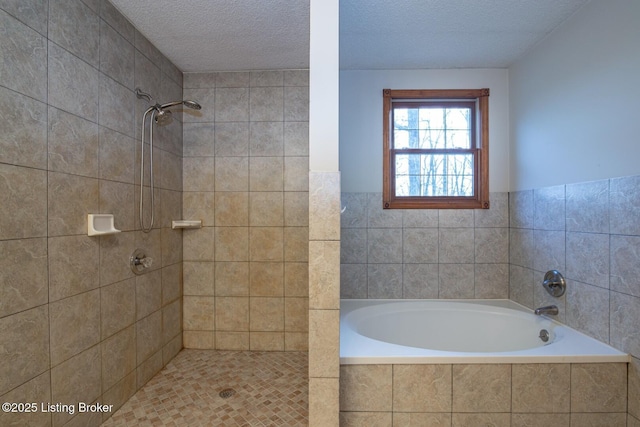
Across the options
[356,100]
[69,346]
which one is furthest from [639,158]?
[69,346]

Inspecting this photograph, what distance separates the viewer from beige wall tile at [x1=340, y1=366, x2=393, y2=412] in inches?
51.2

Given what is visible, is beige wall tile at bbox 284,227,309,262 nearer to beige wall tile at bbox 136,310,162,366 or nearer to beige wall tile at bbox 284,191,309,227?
beige wall tile at bbox 284,191,309,227

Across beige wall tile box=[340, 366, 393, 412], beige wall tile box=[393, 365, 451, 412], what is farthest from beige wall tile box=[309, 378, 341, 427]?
beige wall tile box=[393, 365, 451, 412]

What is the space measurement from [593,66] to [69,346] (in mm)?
3047

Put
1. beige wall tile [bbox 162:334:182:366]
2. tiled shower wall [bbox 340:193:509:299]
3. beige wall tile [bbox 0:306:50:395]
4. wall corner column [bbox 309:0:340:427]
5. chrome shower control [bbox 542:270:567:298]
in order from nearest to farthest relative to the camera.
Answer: beige wall tile [bbox 0:306:50:395]
wall corner column [bbox 309:0:340:427]
chrome shower control [bbox 542:270:567:298]
beige wall tile [bbox 162:334:182:366]
tiled shower wall [bbox 340:193:509:299]

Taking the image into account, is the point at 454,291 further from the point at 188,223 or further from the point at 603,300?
the point at 188,223

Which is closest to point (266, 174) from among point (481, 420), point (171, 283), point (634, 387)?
point (171, 283)

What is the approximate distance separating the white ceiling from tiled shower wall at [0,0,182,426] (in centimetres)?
26

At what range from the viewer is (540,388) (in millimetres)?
1306

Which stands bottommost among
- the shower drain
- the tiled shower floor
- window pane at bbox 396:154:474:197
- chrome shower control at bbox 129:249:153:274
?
the shower drain

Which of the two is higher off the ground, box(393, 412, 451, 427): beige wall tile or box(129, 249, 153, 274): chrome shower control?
box(129, 249, 153, 274): chrome shower control

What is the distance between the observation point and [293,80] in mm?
2225

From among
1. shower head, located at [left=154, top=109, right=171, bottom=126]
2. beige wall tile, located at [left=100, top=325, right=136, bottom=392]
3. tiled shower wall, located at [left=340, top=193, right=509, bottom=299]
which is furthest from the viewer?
tiled shower wall, located at [left=340, top=193, right=509, bottom=299]

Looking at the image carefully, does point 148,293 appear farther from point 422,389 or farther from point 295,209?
point 422,389
